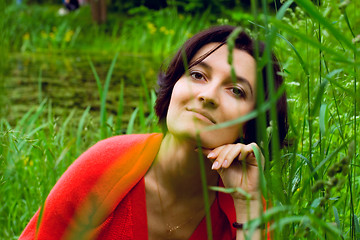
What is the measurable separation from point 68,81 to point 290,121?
3333 millimetres

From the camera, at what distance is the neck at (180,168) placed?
4.04 ft

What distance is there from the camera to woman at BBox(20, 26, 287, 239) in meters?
1.13

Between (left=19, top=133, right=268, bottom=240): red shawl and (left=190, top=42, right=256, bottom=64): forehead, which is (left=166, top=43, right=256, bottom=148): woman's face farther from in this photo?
(left=19, top=133, right=268, bottom=240): red shawl

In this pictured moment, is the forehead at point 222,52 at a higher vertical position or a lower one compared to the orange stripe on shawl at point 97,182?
higher

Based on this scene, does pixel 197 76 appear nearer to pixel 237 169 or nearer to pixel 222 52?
pixel 222 52

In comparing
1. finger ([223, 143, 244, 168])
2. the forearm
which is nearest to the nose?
finger ([223, 143, 244, 168])

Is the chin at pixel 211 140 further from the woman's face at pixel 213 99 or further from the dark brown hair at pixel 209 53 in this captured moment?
the dark brown hair at pixel 209 53

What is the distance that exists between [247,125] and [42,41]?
5.00 m

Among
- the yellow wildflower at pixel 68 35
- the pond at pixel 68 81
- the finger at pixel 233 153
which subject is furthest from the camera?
the yellow wildflower at pixel 68 35

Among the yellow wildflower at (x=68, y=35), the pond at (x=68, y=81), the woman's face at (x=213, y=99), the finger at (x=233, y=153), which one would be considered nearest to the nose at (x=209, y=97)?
the woman's face at (x=213, y=99)

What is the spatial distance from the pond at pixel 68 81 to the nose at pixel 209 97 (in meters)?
1.26

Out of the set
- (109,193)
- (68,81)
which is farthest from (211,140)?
(68,81)

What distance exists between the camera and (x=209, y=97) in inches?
42.4

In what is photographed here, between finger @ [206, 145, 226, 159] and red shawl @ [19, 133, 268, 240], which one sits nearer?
finger @ [206, 145, 226, 159]
